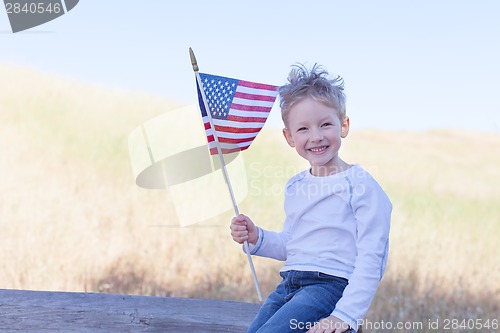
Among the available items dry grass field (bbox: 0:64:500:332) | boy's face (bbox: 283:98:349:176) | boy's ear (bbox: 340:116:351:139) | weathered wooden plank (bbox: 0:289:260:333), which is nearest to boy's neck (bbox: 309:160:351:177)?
boy's face (bbox: 283:98:349:176)

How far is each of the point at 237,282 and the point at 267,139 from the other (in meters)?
4.71

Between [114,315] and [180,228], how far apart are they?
360 centimetres

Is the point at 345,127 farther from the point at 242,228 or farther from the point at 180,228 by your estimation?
the point at 180,228

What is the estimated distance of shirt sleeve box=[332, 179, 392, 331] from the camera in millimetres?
2482

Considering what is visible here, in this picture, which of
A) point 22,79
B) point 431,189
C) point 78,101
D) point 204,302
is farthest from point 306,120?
point 22,79

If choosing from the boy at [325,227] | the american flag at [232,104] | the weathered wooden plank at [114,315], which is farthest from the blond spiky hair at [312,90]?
the weathered wooden plank at [114,315]

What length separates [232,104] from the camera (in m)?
3.14

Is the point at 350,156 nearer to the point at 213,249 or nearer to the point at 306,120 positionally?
the point at 213,249

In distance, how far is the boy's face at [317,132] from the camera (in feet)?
8.85

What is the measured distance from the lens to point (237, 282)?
635cm

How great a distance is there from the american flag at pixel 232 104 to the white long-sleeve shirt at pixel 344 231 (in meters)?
0.45

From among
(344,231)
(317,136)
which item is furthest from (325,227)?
(317,136)

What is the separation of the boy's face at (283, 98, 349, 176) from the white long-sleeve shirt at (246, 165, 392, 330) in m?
0.08

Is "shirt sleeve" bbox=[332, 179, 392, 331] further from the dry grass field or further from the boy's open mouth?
the dry grass field
